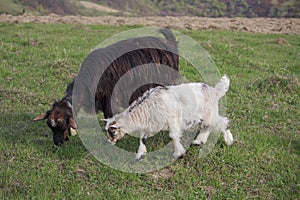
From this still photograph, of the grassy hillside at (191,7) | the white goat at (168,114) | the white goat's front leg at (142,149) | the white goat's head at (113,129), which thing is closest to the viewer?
the white goat's head at (113,129)

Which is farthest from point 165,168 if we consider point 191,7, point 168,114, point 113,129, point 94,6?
point 94,6

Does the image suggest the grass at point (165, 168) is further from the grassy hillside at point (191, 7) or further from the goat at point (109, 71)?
the grassy hillside at point (191, 7)

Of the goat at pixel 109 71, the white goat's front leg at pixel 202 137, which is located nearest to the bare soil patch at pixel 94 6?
the goat at pixel 109 71

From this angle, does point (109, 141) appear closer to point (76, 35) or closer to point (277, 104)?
point (277, 104)

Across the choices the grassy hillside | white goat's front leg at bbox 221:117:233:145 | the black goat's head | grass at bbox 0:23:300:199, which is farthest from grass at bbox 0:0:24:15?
white goat's front leg at bbox 221:117:233:145

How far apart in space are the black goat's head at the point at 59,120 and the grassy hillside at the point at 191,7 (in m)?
32.0

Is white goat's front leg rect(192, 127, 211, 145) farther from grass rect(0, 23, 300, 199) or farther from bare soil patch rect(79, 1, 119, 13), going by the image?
bare soil patch rect(79, 1, 119, 13)

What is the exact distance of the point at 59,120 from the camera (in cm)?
586

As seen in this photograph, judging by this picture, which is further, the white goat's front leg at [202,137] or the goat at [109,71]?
the white goat's front leg at [202,137]

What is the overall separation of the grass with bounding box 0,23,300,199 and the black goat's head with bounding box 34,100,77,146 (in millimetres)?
203

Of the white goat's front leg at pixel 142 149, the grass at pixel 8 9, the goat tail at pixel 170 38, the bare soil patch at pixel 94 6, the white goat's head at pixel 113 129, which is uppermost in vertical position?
the goat tail at pixel 170 38

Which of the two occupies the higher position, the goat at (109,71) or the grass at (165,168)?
the goat at (109,71)

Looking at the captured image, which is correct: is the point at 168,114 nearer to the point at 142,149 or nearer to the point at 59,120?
the point at 142,149

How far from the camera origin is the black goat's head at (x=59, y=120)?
19.2 feet
